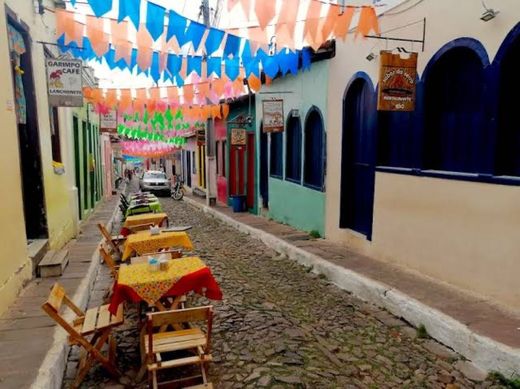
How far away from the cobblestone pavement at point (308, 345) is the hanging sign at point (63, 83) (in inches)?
128

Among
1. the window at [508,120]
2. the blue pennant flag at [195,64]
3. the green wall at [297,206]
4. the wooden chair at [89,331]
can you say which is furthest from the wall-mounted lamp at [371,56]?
the wooden chair at [89,331]

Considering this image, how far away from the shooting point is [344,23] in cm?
516

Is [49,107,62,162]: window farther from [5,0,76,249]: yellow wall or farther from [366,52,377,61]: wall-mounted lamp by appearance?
[366,52,377,61]: wall-mounted lamp

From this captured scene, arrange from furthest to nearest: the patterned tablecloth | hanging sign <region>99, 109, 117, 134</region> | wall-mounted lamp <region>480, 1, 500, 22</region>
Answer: hanging sign <region>99, 109, 117, 134</region> < wall-mounted lamp <region>480, 1, 500, 22</region> < the patterned tablecloth

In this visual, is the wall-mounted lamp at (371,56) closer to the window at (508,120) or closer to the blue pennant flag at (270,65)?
the blue pennant flag at (270,65)

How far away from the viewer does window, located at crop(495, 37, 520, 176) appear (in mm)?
4535

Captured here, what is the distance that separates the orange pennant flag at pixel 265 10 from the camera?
438 centimetres

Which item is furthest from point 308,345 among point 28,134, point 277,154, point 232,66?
point 277,154

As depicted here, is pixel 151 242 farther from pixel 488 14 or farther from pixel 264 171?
pixel 264 171

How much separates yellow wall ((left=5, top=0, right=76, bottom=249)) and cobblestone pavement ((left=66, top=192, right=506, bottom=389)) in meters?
1.74

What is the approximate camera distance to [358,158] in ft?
25.4

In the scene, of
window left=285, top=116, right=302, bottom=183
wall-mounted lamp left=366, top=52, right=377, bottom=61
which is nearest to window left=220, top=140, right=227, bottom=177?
window left=285, top=116, right=302, bottom=183

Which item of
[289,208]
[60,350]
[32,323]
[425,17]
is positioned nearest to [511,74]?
[425,17]

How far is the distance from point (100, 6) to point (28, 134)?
319 cm
